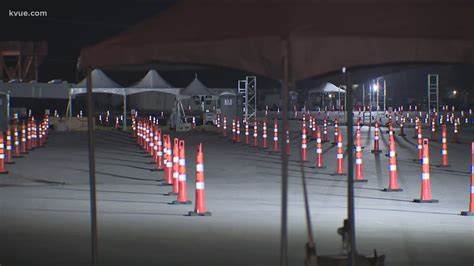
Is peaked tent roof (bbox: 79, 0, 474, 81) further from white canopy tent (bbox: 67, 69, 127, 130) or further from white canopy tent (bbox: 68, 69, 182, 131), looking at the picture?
white canopy tent (bbox: 68, 69, 182, 131)

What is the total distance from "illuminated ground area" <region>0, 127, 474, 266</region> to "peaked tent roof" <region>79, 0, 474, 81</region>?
3.43 meters

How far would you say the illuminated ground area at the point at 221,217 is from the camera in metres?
11.8

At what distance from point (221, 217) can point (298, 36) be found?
7825 mm

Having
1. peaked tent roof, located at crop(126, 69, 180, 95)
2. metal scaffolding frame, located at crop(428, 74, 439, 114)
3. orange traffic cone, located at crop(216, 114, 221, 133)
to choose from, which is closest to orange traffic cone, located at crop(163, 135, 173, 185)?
orange traffic cone, located at crop(216, 114, 221, 133)

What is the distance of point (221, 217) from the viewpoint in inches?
601

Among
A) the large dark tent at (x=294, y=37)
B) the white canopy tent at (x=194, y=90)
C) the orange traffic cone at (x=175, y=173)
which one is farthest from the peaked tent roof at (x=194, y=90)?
the large dark tent at (x=294, y=37)

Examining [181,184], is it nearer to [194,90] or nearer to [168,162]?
[168,162]

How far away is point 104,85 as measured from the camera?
174 feet

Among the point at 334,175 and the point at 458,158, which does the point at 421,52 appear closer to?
the point at 334,175

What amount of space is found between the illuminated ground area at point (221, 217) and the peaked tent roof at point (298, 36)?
3.43m

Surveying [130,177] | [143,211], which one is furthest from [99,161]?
[143,211]

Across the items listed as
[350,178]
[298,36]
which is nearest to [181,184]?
[350,178]

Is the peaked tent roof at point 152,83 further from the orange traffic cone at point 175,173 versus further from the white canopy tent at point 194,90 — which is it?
the orange traffic cone at point 175,173

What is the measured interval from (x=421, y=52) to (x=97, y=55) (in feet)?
9.43
